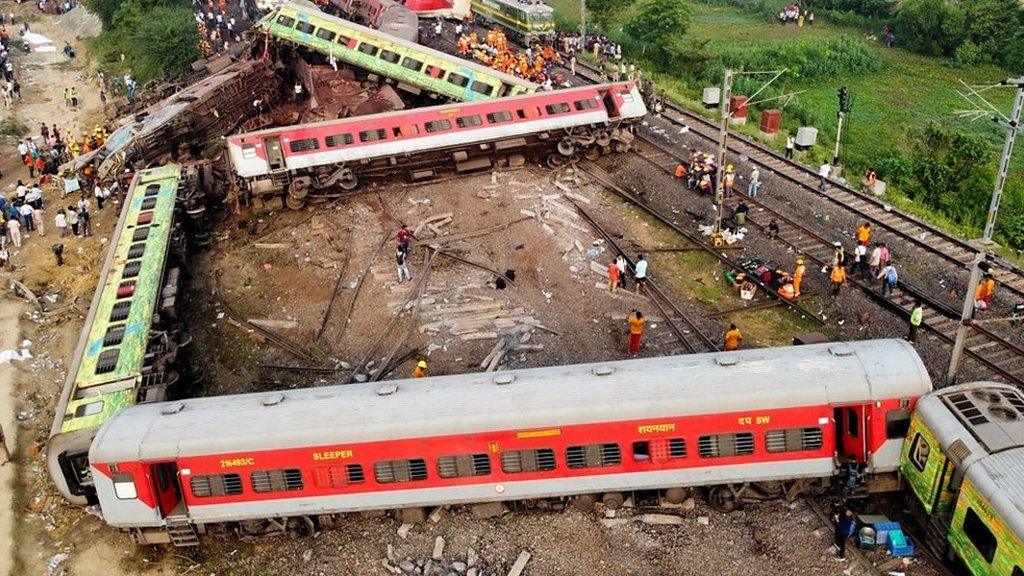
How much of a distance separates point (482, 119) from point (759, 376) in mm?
19886

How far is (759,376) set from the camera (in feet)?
58.3

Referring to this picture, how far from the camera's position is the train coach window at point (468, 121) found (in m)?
34.5

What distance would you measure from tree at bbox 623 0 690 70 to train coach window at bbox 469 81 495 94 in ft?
58.1

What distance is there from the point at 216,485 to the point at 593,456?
25.9ft

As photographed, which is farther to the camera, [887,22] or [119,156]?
[887,22]

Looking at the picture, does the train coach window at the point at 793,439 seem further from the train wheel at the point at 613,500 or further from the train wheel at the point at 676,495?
the train wheel at the point at 613,500

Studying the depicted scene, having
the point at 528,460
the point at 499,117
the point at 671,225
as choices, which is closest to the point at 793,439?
the point at 528,460

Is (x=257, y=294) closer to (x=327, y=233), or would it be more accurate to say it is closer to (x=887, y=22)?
(x=327, y=233)

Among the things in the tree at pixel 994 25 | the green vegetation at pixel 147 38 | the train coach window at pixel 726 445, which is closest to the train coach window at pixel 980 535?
the train coach window at pixel 726 445

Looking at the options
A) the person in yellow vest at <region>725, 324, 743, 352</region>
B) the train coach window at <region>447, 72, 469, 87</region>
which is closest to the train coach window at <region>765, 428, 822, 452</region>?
the person in yellow vest at <region>725, 324, 743, 352</region>

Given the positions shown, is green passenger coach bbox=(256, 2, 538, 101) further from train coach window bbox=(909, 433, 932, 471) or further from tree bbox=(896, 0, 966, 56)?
tree bbox=(896, 0, 966, 56)

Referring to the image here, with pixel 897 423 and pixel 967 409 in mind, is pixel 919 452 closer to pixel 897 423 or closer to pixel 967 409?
pixel 897 423

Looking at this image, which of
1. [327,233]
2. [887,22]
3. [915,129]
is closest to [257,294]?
[327,233]

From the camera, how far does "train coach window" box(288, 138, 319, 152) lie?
3381cm
